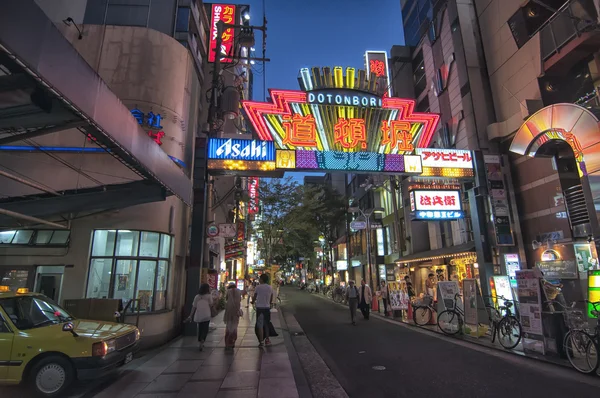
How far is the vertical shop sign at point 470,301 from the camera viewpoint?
1059 cm

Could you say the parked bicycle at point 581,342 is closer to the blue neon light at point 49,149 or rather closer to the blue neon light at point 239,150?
the blue neon light at point 239,150

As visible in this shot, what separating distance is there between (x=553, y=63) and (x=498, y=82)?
3.53 metres

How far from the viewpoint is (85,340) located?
19.3 ft


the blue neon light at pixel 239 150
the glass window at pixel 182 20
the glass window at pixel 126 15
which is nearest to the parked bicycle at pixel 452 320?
the blue neon light at pixel 239 150

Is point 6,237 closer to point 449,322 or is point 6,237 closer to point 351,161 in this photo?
point 351,161

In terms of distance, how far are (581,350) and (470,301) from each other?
12.2ft

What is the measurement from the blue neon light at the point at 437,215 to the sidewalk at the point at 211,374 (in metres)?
8.54

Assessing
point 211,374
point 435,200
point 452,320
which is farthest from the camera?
point 435,200

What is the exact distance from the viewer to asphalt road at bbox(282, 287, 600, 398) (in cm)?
564

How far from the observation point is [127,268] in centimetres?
1027

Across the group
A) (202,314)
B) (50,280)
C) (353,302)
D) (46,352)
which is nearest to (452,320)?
(353,302)

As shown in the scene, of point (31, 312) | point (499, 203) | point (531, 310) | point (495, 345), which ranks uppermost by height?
point (499, 203)

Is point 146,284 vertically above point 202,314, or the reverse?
point 146,284

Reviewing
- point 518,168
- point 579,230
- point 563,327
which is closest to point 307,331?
point 563,327
